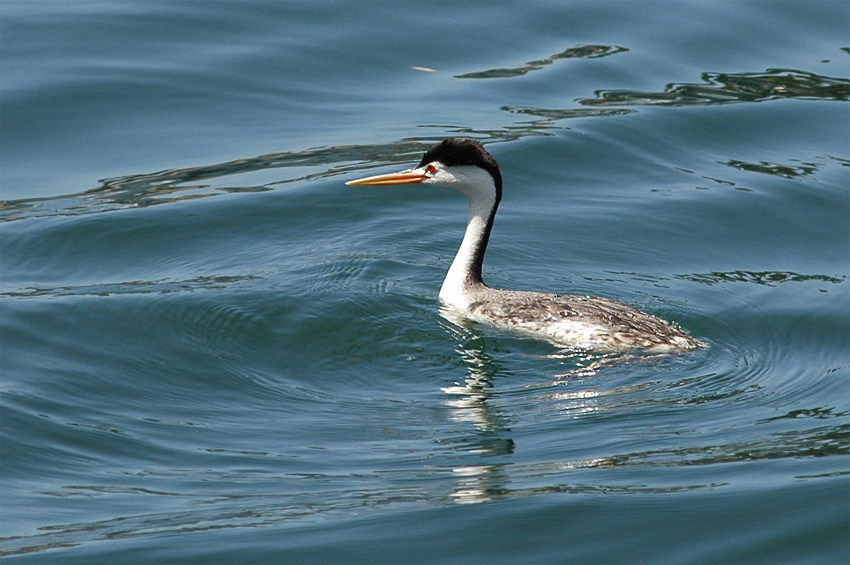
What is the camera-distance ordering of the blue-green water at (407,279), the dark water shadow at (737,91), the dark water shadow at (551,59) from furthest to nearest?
the dark water shadow at (551,59) → the dark water shadow at (737,91) → the blue-green water at (407,279)

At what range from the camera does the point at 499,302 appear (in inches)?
377

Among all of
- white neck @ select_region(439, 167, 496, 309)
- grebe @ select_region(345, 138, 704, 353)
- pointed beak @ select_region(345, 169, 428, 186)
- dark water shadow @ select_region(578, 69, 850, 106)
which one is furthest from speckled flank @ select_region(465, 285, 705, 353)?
dark water shadow @ select_region(578, 69, 850, 106)

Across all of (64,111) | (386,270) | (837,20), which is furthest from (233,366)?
(837,20)

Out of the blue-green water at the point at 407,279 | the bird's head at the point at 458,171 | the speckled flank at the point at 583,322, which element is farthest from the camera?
the bird's head at the point at 458,171

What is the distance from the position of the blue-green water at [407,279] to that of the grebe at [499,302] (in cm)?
15

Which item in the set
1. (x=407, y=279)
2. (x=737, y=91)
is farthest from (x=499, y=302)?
(x=737, y=91)

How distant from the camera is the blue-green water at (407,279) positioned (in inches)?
259

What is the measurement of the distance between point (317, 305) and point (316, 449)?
2.33 metres

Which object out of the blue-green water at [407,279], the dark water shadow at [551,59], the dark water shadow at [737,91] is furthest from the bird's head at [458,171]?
the dark water shadow at [551,59]

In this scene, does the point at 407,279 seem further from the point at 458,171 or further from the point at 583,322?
the point at 583,322

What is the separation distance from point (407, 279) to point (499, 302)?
99 cm

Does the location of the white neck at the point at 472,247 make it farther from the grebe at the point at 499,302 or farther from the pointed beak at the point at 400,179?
the pointed beak at the point at 400,179

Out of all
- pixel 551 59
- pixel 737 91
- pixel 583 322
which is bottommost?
pixel 583 322

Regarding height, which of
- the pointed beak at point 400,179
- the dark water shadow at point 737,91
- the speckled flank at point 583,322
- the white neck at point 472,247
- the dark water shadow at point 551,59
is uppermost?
the dark water shadow at point 551,59
